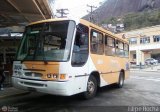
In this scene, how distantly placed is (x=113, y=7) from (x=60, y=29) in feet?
517

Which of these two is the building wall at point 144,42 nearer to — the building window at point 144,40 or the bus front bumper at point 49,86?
the building window at point 144,40

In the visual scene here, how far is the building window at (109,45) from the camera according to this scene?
12.5 m

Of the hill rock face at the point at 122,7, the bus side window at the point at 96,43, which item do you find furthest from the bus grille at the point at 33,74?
the hill rock face at the point at 122,7

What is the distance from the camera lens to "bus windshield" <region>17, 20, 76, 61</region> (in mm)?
9120

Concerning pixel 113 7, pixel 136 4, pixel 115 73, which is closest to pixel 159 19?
pixel 136 4

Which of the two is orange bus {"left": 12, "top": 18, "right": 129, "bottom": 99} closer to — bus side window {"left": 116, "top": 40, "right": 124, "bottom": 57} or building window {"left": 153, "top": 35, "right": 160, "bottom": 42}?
bus side window {"left": 116, "top": 40, "right": 124, "bottom": 57}

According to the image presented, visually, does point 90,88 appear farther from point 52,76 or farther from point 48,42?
point 48,42

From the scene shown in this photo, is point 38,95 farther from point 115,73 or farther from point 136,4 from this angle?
point 136,4

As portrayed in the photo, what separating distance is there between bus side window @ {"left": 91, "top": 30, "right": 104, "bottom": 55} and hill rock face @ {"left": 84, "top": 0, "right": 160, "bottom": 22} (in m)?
118

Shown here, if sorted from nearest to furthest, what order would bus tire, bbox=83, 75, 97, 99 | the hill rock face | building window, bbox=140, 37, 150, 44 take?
1. bus tire, bbox=83, 75, 97, 99
2. building window, bbox=140, 37, 150, 44
3. the hill rock face

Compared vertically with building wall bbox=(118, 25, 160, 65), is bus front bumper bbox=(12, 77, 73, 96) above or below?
below

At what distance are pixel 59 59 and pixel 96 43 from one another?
2687 millimetres

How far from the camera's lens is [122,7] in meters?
157

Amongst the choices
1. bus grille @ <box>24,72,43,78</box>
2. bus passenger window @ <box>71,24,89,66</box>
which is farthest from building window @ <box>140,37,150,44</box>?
bus grille @ <box>24,72,43,78</box>
